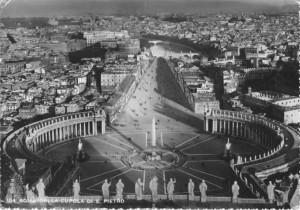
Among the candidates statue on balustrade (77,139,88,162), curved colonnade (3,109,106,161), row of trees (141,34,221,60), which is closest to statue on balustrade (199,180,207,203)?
statue on balustrade (77,139,88,162)

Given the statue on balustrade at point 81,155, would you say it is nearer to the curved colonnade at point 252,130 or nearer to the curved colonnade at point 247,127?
the curved colonnade at point 252,130

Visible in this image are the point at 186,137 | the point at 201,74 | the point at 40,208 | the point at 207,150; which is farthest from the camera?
the point at 201,74

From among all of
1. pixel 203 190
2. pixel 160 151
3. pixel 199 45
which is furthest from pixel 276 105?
pixel 199 45

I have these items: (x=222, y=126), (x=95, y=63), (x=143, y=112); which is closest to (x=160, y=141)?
(x=222, y=126)

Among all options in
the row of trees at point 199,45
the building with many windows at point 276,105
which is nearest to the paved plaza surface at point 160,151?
the building with many windows at point 276,105

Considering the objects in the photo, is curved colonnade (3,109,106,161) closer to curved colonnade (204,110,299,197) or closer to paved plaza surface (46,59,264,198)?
paved plaza surface (46,59,264,198)

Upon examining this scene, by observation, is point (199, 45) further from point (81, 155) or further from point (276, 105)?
point (81, 155)

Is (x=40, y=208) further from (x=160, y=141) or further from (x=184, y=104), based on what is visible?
(x=184, y=104)
